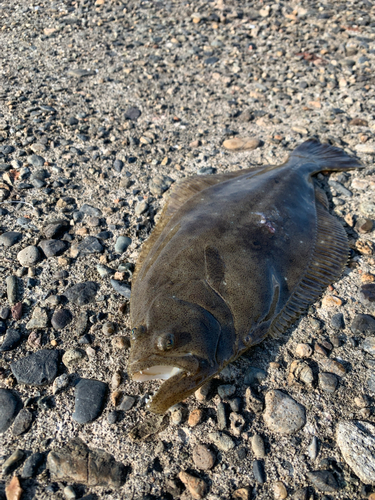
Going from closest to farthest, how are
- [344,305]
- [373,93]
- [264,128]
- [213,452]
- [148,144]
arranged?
[213,452] → [344,305] → [148,144] → [264,128] → [373,93]

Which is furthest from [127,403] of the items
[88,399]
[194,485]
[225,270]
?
[225,270]

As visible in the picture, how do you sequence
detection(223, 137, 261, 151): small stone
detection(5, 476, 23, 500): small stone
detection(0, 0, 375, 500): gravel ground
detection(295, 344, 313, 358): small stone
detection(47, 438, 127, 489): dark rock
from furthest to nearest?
1. detection(223, 137, 261, 151): small stone
2. detection(295, 344, 313, 358): small stone
3. detection(0, 0, 375, 500): gravel ground
4. detection(47, 438, 127, 489): dark rock
5. detection(5, 476, 23, 500): small stone

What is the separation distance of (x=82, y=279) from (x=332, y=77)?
4.84m

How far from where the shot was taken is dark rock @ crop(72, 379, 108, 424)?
94.1 inches

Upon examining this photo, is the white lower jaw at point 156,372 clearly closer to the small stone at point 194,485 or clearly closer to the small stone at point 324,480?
the small stone at point 194,485

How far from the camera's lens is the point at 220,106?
521 centimetres

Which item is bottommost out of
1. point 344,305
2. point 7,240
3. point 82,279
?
point 344,305

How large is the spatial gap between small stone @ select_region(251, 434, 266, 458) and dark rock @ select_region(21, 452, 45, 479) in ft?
4.22

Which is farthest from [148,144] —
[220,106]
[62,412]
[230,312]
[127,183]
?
[62,412]

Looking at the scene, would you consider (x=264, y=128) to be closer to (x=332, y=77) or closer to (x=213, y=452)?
(x=332, y=77)

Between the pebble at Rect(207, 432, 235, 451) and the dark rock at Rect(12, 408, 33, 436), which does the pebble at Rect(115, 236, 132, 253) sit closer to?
the dark rock at Rect(12, 408, 33, 436)

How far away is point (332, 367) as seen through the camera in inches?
106

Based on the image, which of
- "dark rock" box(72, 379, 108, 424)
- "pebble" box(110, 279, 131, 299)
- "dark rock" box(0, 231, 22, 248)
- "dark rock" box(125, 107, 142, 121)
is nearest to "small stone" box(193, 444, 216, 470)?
"dark rock" box(72, 379, 108, 424)

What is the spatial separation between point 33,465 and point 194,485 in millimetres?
946
